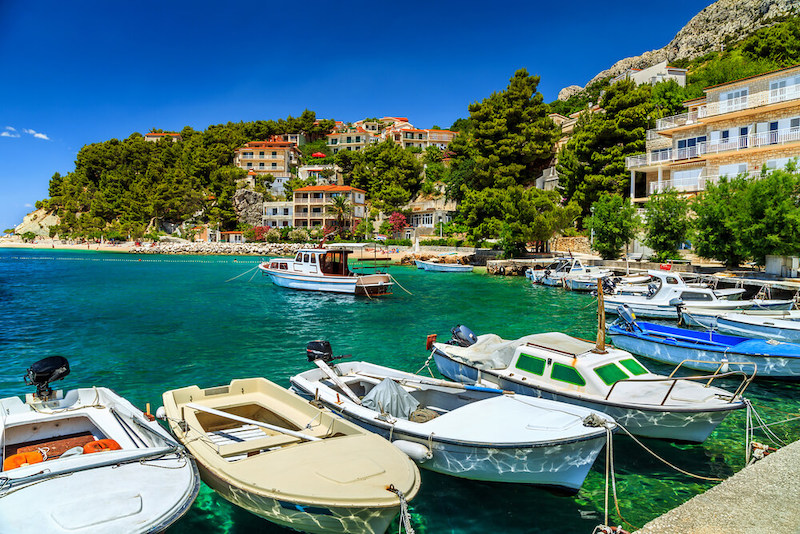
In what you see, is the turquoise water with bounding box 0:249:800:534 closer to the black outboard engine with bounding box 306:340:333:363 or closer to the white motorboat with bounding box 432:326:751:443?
the white motorboat with bounding box 432:326:751:443

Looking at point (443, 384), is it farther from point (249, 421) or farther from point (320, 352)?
point (249, 421)

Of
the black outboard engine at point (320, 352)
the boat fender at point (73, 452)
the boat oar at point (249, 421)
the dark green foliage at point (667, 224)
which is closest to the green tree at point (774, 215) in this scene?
the dark green foliage at point (667, 224)

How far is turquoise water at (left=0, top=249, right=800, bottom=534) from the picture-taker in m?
7.43

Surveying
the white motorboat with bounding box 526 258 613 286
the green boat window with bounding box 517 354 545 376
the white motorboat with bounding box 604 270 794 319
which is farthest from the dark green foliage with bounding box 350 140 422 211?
the green boat window with bounding box 517 354 545 376

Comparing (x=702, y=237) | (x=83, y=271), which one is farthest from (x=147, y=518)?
(x=83, y=271)

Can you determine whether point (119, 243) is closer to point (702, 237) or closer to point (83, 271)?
point (83, 271)

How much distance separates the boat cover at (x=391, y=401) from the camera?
28.7 feet

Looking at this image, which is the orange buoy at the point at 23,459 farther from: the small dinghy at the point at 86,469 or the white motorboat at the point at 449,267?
the white motorboat at the point at 449,267

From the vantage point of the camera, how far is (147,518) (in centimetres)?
507

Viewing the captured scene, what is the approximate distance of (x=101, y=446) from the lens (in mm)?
7152

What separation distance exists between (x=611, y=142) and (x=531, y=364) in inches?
1922

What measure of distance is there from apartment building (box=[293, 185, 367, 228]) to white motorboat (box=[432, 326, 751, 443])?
74.2m

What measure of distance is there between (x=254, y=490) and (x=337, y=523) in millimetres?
1057

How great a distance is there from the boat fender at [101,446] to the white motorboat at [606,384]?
7016mm
